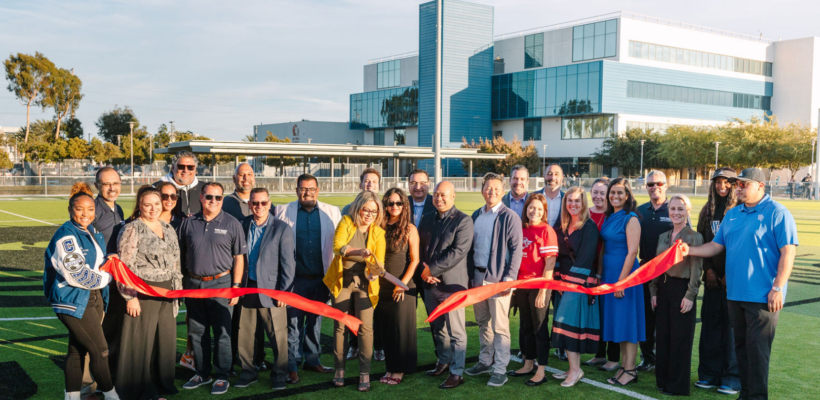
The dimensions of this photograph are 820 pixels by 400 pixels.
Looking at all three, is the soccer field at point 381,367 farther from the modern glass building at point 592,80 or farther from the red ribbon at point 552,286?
the modern glass building at point 592,80

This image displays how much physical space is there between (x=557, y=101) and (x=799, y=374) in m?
59.1

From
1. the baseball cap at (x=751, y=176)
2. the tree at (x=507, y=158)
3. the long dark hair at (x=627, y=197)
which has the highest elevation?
the tree at (x=507, y=158)

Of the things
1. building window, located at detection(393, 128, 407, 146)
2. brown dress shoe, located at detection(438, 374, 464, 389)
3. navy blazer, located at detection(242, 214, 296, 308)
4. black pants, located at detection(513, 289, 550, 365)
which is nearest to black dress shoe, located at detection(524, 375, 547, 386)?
black pants, located at detection(513, 289, 550, 365)

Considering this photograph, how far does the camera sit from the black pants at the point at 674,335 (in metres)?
5.03

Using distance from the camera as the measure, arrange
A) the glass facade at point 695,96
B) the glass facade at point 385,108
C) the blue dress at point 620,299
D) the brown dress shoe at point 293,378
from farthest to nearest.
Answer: the glass facade at point 385,108
the glass facade at point 695,96
the brown dress shoe at point 293,378
the blue dress at point 620,299

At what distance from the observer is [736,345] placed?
4.79 meters

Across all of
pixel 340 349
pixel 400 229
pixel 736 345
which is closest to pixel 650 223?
pixel 736 345

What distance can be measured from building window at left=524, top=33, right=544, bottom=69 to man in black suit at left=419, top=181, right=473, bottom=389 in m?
63.7

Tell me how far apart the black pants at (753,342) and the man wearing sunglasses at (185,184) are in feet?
16.4

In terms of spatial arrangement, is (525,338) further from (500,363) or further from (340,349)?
(340,349)

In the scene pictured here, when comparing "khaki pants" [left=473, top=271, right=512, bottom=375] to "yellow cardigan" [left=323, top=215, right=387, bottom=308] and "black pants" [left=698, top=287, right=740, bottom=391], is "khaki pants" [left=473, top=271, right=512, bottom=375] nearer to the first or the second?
"yellow cardigan" [left=323, top=215, right=387, bottom=308]

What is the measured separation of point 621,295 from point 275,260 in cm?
307

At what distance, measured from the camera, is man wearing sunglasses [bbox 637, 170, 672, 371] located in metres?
5.64

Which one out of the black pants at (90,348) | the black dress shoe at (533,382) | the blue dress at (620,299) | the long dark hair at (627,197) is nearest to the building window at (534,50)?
the long dark hair at (627,197)
